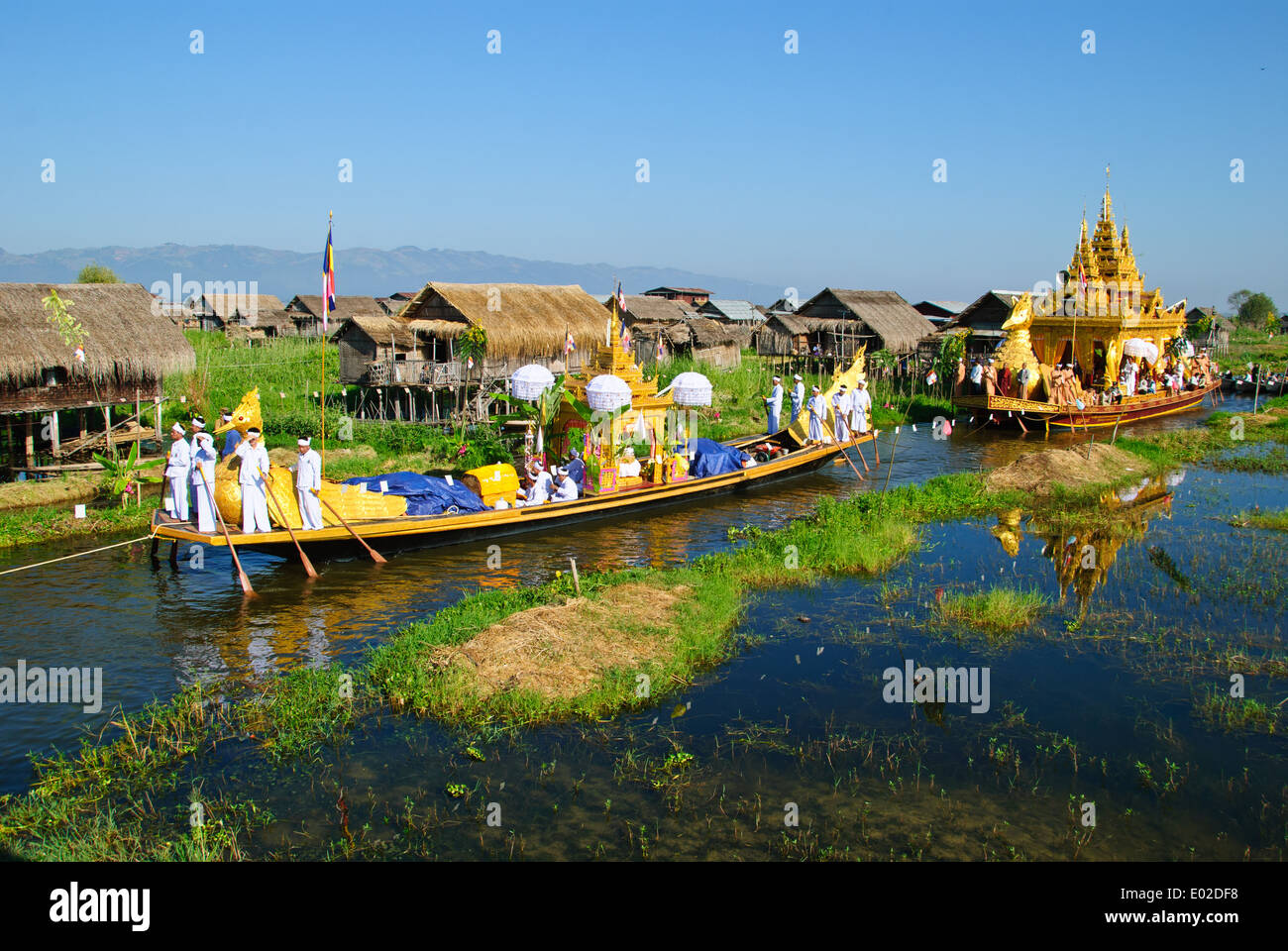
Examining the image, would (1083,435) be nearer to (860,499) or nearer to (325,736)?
(860,499)

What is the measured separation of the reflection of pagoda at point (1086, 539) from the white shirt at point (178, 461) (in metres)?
13.5

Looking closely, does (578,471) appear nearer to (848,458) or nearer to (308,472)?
(308,472)

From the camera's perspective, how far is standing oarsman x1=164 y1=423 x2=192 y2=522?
1457 cm

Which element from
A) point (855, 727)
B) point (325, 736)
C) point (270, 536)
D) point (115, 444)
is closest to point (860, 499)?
point (855, 727)

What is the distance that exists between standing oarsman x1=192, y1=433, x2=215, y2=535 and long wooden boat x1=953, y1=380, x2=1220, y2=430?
23.8 metres

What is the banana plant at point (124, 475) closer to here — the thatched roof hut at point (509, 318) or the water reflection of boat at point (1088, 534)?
the thatched roof hut at point (509, 318)

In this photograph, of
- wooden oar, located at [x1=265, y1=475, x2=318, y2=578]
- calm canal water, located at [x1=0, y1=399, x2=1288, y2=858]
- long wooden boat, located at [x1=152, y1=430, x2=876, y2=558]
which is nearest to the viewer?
calm canal water, located at [x1=0, y1=399, x2=1288, y2=858]

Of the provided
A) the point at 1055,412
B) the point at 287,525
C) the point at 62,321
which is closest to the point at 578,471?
the point at 287,525

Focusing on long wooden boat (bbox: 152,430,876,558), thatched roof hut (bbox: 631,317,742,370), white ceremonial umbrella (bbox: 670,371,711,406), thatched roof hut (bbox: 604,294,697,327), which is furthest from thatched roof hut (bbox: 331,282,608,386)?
thatched roof hut (bbox: 604,294,697,327)

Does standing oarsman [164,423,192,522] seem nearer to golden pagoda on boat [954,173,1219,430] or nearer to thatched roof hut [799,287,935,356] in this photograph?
golden pagoda on boat [954,173,1219,430]

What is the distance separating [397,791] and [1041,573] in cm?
1068

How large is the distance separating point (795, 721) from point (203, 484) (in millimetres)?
9425
